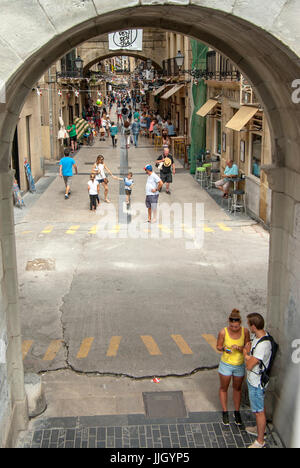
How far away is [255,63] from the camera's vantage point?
22.1ft

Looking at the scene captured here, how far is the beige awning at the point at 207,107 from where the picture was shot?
23602 mm

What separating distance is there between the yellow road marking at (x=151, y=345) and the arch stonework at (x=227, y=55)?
7.65 ft

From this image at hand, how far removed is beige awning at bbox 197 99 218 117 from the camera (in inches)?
929

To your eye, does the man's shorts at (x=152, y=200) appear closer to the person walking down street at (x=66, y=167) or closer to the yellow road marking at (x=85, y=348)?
the person walking down street at (x=66, y=167)

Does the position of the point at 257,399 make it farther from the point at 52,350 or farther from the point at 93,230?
the point at 93,230

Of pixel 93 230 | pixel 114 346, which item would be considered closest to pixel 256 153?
pixel 93 230

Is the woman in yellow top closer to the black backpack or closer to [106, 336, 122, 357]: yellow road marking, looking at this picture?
the black backpack

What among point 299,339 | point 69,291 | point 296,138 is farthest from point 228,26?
point 69,291

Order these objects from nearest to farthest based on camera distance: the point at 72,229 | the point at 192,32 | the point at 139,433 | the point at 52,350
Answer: the point at 139,433 → the point at 192,32 → the point at 52,350 → the point at 72,229

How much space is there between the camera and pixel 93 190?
18.2m

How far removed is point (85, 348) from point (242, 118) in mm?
11065

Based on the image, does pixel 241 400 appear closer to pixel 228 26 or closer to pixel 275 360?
pixel 275 360

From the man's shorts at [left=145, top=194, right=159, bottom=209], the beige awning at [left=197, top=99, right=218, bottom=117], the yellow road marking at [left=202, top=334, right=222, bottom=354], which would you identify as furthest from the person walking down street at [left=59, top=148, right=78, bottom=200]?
the yellow road marking at [left=202, top=334, right=222, bottom=354]
